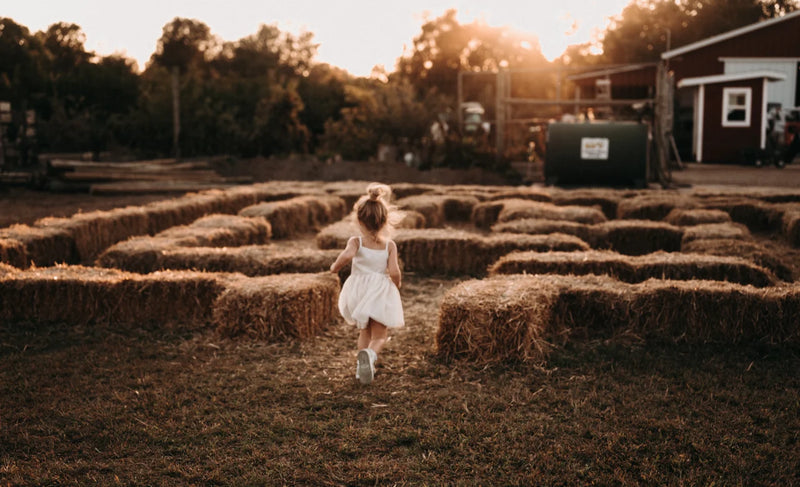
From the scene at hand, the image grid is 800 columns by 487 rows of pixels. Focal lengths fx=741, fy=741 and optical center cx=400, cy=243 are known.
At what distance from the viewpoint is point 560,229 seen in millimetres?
9703

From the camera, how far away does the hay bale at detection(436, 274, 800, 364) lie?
5250 millimetres

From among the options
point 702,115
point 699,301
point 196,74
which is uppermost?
point 196,74

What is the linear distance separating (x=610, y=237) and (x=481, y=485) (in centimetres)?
708

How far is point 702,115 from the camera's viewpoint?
27.4m

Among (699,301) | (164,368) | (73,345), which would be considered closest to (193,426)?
(164,368)

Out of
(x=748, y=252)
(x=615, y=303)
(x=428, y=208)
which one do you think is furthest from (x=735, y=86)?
(x=615, y=303)

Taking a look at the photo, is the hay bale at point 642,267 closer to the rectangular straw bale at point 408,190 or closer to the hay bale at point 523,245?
the hay bale at point 523,245

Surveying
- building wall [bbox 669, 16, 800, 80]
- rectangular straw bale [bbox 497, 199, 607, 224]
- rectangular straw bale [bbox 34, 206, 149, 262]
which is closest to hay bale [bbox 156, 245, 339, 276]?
rectangular straw bale [bbox 34, 206, 149, 262]

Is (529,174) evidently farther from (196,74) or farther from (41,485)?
(41,485)

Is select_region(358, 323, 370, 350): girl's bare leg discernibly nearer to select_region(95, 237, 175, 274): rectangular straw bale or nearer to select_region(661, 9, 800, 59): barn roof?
select_region(95, 237, 175, 274): rectangular straw bale

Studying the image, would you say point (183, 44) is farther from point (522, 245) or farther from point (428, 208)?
point (522, 245)

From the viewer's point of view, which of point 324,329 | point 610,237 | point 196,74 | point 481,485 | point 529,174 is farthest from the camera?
point 196,74

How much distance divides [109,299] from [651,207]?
895cm

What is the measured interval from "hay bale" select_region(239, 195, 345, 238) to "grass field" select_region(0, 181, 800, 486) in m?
5.84
